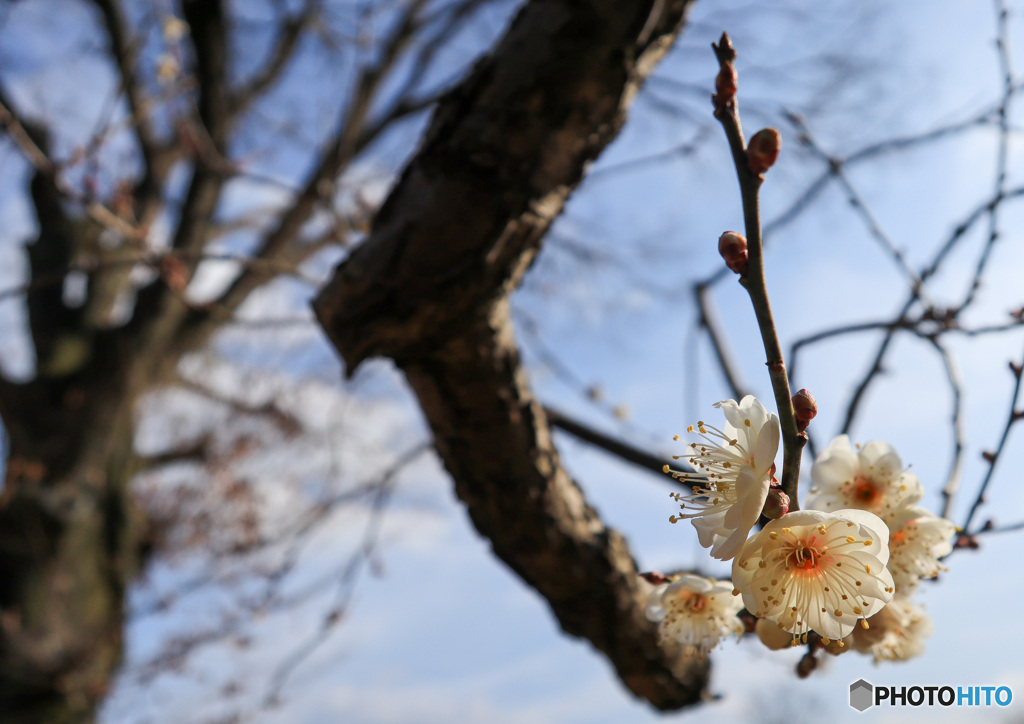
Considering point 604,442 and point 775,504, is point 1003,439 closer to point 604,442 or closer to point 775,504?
point 775,504

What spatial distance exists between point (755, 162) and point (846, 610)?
0.34m

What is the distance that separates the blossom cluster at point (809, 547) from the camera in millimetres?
387

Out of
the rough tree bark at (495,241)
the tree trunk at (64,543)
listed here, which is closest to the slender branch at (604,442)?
the rough tree bark at (495,241)

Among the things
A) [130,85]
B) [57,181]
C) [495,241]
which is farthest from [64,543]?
[495,241]

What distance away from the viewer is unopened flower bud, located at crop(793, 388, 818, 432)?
0.38 meters

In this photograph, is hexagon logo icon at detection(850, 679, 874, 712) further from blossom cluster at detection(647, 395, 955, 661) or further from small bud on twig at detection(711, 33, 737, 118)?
small bud on twig at detection(711, 33, 737, 118)

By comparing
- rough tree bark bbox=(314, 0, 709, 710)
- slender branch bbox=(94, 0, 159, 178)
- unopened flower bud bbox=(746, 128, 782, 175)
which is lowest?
unopened flower bud bbox=(746, 128, 782, 175)

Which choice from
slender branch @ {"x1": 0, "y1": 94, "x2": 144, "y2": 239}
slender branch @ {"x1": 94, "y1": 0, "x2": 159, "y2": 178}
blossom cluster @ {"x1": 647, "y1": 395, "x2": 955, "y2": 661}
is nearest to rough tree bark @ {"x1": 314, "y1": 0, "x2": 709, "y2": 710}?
blossom cluster @ {"x1": 647, "y1": 395, "x2": 955, "y2": 661}

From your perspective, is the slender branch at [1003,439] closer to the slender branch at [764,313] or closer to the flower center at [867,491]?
the flower center at [867,491]

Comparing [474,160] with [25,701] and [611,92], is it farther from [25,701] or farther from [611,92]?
[25,701]

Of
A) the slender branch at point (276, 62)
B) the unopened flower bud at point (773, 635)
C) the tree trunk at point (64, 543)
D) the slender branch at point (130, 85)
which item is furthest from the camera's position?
the slender branch at point (276, 62)

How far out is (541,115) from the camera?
906 millimetres

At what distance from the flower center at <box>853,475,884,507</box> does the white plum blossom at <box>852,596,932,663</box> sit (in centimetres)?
9

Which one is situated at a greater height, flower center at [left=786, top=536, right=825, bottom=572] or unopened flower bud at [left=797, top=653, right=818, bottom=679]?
flower center at [left=786, top=536, right=825, bottom=572]
